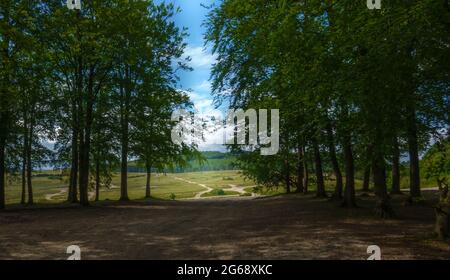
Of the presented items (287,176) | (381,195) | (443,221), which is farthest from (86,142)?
(443,221)

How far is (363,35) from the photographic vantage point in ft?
41.3

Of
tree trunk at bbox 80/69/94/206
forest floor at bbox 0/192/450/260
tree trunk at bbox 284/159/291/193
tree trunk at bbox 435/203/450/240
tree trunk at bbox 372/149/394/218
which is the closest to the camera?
forest floor at bbox 0/192/450/260

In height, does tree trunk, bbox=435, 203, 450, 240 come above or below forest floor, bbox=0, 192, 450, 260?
above

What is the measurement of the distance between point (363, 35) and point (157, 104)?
2193 centimetres

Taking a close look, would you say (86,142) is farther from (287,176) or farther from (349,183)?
(287,176)

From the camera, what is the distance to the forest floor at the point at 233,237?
1041 centimetres

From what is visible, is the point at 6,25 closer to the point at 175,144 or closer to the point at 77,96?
the point at 77,96

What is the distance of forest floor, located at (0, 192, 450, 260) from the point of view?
10.4 m

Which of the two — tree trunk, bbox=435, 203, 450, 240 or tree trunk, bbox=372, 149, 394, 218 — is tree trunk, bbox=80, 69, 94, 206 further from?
tree trunk, bbox=435, 203, 450, 240

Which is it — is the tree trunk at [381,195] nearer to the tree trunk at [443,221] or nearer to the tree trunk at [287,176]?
the tree trunk at [443,221]

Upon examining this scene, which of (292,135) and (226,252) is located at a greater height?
(292,135)

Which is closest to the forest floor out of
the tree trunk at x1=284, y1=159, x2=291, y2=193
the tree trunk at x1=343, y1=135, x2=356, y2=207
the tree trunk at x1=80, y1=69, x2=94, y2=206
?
the tree trunk at x1=343, y1=135, x2=356, y2=207
